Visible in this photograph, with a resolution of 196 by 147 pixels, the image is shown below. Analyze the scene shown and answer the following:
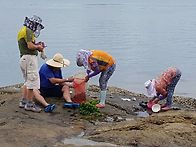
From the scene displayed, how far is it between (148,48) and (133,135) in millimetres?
24010

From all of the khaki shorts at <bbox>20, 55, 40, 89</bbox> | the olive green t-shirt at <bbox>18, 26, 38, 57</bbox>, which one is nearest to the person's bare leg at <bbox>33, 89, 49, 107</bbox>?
the khaki shorts at <bbox>20, 55, 40, 89</bbox>

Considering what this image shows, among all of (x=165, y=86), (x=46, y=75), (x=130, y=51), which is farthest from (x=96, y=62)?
(x=130, y=51)

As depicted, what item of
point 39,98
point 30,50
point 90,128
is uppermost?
point 30,50

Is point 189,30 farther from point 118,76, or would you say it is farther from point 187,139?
point 187,139

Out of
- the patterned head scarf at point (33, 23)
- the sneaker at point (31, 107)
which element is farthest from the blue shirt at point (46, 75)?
the patterned head scarf at point (33, 23)

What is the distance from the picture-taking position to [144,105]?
10.9 meters

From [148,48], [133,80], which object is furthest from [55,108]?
[148,48]

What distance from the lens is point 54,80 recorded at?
995 centimetres

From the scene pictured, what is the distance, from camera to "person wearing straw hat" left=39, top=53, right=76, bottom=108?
9.98 m

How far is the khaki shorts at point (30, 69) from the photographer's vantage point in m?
9.05

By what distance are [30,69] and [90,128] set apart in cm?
152

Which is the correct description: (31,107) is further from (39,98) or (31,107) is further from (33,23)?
(33,23)

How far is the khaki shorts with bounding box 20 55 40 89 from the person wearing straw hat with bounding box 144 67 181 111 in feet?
8.74

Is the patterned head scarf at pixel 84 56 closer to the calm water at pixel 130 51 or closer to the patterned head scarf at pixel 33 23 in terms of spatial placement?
the patterned head scarf at pixel 33 23
